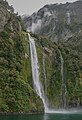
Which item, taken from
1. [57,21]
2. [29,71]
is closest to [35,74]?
[29,71]

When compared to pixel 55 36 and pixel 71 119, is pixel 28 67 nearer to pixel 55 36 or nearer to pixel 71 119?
pixel 71 119

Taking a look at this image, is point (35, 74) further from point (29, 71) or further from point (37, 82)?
point (37, 82)

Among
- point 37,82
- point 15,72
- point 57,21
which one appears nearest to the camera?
point 15,72

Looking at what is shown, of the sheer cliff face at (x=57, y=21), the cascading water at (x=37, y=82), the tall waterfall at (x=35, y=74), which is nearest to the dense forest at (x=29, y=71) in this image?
the cascading water at (x=37, y=82)

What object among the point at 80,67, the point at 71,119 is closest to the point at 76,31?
the point at 80,67

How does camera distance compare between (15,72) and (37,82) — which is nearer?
(15,72)

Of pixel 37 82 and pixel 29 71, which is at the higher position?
pixel 29 71

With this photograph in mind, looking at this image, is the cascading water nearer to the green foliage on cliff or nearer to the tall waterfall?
the tall waterfall

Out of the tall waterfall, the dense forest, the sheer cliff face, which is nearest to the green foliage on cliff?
the dense forest

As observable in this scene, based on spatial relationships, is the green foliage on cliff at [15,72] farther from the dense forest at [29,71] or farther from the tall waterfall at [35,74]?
the tall waterfall at [35,74]
